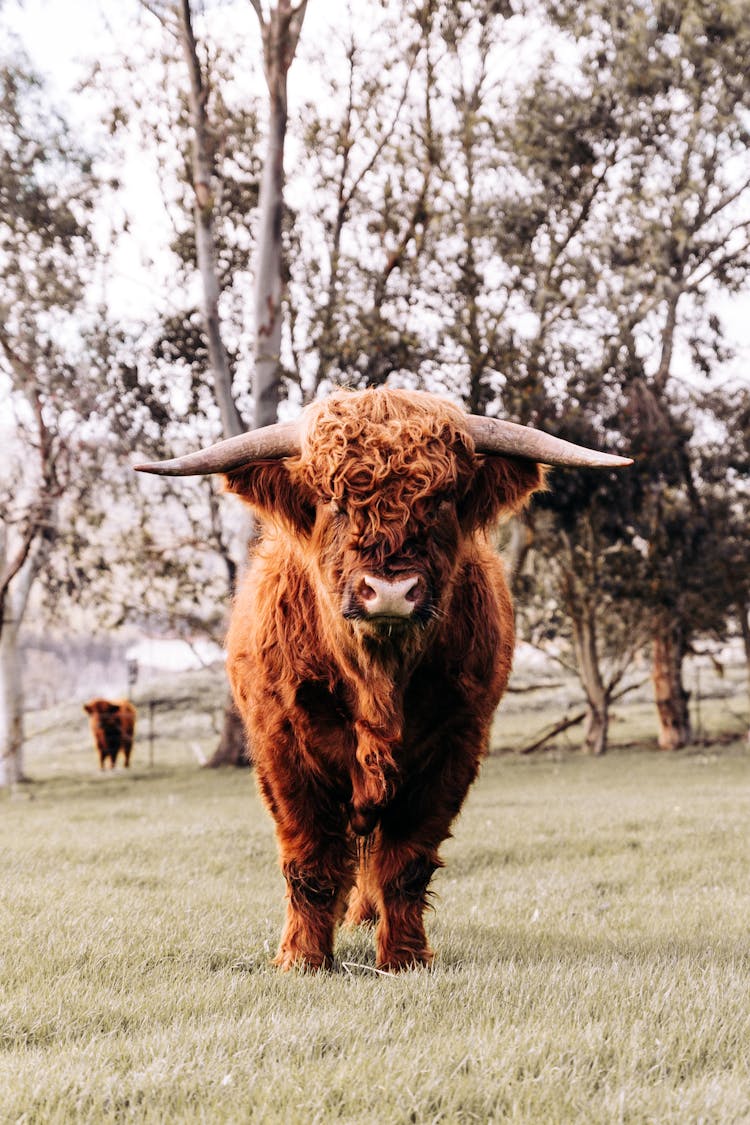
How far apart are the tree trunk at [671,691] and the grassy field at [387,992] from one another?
46.7ft

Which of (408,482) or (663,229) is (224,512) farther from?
(408,482)

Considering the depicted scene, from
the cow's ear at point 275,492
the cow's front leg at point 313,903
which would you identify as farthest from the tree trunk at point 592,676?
the cow's ear at point 275,492

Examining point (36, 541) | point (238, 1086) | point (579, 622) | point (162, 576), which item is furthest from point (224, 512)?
point (238, 1086)

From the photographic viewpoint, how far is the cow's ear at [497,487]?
4508 millimetres

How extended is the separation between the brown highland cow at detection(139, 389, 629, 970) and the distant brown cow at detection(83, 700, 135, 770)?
18794 mm

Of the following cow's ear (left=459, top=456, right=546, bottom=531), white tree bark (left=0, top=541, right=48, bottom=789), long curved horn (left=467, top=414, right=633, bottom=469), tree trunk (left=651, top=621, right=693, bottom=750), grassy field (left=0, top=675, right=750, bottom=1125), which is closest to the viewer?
grassy field (left=0, top=675, right=750, bottom=1125)

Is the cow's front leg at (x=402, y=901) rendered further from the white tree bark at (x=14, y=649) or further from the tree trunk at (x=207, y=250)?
the white tree bark at (x=14, y=649)

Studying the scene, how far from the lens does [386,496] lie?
13.2 feet

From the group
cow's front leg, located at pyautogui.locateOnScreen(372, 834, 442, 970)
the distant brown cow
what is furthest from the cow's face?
the distant brown cow

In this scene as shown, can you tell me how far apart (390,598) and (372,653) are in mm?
488

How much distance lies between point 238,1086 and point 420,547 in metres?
1.94

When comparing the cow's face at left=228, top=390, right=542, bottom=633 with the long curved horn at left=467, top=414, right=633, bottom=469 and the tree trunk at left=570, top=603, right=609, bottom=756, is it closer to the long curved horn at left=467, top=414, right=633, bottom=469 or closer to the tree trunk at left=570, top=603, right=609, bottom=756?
the long curved horn at left=467, top=414, right=633, bottom=469

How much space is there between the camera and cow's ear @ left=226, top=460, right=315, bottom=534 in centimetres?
441

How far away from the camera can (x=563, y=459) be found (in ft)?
14.2
